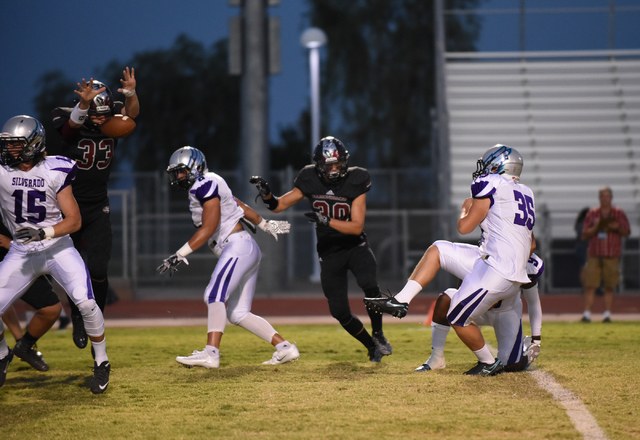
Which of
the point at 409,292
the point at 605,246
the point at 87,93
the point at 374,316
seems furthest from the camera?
the point at 605,246

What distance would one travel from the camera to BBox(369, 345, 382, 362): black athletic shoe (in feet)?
20.5

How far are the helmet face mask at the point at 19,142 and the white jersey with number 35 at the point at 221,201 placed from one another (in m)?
1.21

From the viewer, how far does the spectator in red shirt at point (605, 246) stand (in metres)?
9.07

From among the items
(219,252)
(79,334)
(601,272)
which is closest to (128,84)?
(219,252)

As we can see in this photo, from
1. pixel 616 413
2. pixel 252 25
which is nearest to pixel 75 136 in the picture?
pixel 616 413

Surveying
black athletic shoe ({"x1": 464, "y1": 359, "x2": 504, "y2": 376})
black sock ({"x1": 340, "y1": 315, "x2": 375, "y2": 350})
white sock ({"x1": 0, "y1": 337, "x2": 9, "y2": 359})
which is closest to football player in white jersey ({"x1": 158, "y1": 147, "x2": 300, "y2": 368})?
black sock ({"x1": 340, "y1": 315, "x2": 375, "y2": 350})

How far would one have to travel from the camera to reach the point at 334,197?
20.0 feet

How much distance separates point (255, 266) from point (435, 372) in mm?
1625

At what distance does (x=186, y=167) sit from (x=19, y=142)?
1.28m

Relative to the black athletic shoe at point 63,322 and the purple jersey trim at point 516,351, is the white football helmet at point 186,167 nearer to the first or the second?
the purple jersey trim at point 516,351

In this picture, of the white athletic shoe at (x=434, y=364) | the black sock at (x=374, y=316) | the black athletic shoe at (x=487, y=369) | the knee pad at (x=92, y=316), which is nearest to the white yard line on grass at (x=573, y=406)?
the black athletic shoe at (x=487, y=369)

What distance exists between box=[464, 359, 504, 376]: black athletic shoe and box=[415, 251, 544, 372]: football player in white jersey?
108 millimetres

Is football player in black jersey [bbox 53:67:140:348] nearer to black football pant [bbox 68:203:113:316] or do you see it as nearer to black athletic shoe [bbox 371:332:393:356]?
black football pant [bbox 68:203:113:316]

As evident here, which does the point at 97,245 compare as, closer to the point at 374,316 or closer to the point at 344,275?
the point at 344,275
